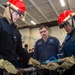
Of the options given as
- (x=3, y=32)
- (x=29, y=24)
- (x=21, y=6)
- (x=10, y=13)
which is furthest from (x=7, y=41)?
(x=29, y=24)

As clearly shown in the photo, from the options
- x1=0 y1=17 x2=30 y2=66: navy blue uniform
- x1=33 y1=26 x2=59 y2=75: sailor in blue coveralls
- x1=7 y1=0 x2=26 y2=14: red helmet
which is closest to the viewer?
x1=0 y1=17 x2=30 y2=66: navy blue uniform

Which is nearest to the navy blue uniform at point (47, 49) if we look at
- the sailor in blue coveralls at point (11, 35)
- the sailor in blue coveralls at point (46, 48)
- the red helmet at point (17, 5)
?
the sailor in blue coveralls at point (46, 48)

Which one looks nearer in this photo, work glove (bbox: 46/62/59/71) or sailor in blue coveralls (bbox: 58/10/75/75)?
work glove (bbox: 46/62/59/71)

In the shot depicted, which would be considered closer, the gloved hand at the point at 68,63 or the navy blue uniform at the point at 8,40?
the navy blue uniform at the point at 8,40

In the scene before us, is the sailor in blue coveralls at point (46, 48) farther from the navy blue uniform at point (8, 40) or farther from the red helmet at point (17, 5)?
the red helmet at point (17, 5)

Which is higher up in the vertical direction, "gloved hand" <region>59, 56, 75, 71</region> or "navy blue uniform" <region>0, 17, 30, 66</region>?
"navy blue uniform" <region>0, 17, 30, 66</region>

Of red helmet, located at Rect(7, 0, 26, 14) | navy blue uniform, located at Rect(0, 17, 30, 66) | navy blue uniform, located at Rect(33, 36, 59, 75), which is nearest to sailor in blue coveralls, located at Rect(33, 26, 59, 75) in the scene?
navy blue uniform, located at Rect(33, 36, 59, 75)

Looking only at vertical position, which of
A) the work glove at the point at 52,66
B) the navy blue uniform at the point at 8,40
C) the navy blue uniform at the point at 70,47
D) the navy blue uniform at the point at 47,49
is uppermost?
the navy blue uniform at the point at 8,40

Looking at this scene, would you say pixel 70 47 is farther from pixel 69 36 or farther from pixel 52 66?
pixel 52 66

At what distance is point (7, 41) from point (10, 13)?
439 millimetres

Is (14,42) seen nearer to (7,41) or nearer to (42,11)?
(7,41)

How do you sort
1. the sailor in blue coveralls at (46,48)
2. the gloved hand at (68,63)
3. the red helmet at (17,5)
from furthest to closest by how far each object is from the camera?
the sailor in blue coveralls at (46,48), the red helmet at (17,5), the gloved hand at (68,63)

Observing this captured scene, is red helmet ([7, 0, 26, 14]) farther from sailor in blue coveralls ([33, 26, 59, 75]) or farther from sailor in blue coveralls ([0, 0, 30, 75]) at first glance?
sailor in blue coveralls ([33, 26, 59, 75])

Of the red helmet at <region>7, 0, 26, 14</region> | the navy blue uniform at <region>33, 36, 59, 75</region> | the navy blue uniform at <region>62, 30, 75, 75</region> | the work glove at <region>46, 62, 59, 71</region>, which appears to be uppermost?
the red helmet at <region>7, 0, 26, 14</region>
